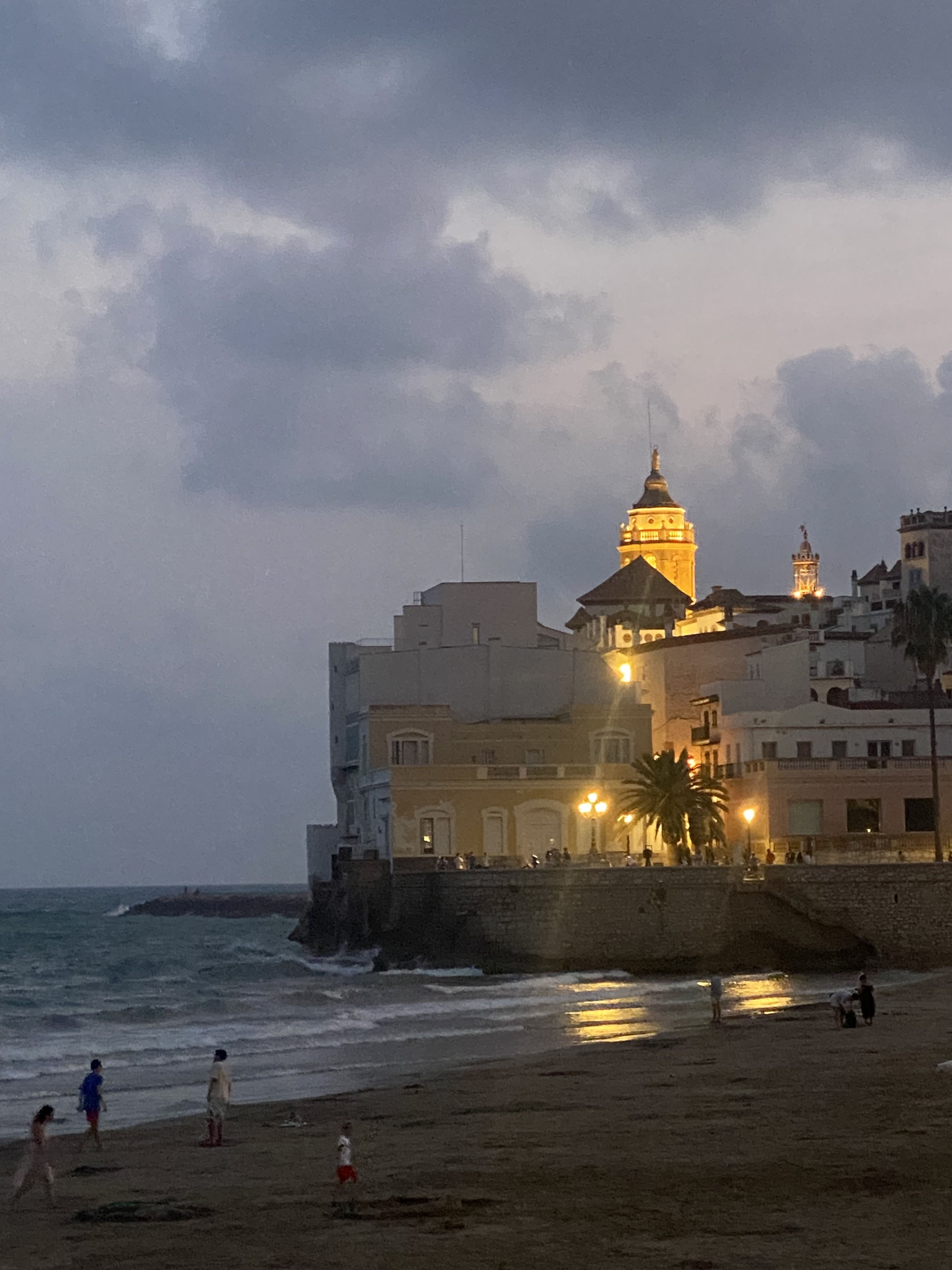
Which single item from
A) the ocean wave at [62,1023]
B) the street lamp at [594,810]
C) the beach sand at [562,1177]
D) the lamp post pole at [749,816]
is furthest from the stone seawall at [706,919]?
the beach sand at [562,1177]

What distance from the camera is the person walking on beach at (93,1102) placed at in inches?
1071

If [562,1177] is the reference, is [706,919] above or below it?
above

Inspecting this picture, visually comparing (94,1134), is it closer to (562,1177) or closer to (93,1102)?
(93,1102)

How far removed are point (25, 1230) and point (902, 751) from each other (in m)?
50.9

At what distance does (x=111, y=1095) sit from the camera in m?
34.2

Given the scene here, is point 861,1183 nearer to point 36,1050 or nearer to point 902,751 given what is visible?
point 36,1050

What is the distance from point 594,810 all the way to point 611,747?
159 inches

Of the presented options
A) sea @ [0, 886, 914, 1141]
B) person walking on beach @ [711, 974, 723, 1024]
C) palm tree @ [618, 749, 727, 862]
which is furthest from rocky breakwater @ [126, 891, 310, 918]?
person walking on beach @ [711, 974, 723, 1024]

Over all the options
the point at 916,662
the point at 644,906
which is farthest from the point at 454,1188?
the point at 916,662

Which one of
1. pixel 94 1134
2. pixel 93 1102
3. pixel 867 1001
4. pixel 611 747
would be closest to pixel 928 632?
pixel 611 747

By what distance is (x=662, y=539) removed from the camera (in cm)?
13750

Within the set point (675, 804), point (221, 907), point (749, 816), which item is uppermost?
point (675, 804)

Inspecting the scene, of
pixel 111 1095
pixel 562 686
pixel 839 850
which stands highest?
pixel 562 686

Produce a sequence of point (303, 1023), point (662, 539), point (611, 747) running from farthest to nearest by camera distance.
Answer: point (662, 539), point (611, 747), point (303, 1023)
